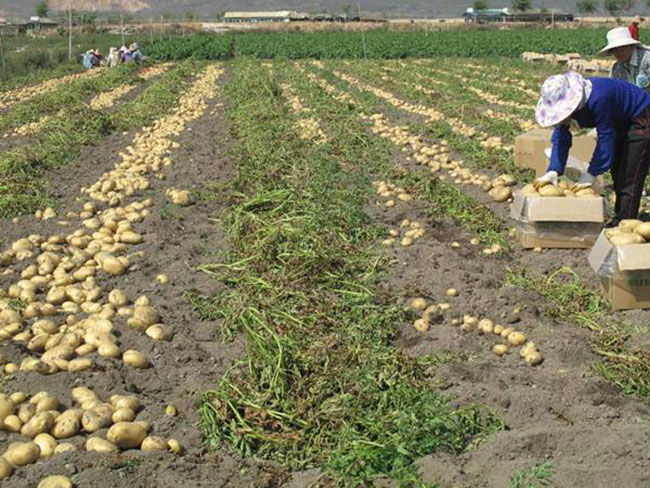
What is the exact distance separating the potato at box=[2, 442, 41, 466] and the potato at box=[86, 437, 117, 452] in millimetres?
222

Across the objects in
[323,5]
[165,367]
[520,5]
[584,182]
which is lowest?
[165,367]

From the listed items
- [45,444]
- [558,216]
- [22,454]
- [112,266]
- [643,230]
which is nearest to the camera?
[22,454]

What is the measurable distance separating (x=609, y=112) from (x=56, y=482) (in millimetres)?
4530

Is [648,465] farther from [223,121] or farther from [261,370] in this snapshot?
[223,121]

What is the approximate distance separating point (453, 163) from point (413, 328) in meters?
4.38

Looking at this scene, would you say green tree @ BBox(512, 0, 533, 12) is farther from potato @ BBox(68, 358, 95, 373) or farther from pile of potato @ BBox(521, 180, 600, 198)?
potato @ BBox(68, 358, 95, 373)

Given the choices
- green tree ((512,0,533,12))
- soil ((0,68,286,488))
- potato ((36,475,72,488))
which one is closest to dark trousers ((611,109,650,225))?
soil ((0,68,286,488))

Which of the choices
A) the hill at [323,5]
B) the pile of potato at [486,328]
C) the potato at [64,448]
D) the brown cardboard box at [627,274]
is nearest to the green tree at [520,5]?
the hill at [323,5]

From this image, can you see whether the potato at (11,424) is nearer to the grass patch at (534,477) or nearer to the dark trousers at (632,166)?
the grass patch at (534,477)

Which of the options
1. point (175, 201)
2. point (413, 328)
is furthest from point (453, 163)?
point (413, 328)

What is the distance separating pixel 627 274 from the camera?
475 centimetres

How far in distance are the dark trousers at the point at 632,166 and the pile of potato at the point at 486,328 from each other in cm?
177

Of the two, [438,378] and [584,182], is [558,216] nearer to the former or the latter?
[584,182]

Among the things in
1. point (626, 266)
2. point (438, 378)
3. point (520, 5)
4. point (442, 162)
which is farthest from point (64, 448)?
point (520, 5)
